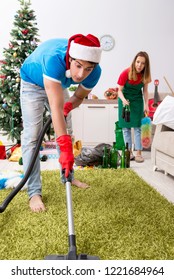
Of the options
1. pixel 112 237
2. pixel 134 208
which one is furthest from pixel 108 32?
pixel 112 237

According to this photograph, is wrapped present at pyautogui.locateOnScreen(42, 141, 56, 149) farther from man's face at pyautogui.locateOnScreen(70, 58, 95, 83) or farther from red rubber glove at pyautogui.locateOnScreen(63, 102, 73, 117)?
man's face at pyautogui.locateOnScreen(70, 58, 95, 83)

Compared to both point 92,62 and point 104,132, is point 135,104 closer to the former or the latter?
point 104,132

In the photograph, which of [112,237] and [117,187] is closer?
[112,237]

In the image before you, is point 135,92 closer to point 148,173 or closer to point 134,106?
point 134,106

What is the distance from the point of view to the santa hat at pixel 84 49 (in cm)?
164

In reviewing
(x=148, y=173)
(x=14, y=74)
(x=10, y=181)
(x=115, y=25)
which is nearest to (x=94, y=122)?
(x=14, y=74)

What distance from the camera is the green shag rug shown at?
5.12ft

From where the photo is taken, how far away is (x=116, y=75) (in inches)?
223

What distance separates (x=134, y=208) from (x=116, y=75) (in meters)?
3.81

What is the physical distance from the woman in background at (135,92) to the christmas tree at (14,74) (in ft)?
3.85

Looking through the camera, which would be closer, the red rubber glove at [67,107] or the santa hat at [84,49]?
the santa hat at [84,49]

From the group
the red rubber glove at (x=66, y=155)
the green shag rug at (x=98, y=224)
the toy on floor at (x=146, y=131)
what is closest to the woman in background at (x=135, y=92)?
the toy on floor at (x=146, y=131)

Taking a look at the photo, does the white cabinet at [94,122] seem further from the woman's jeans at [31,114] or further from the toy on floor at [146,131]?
the woman's jeans at [31,114]

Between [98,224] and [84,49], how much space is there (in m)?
0.88
